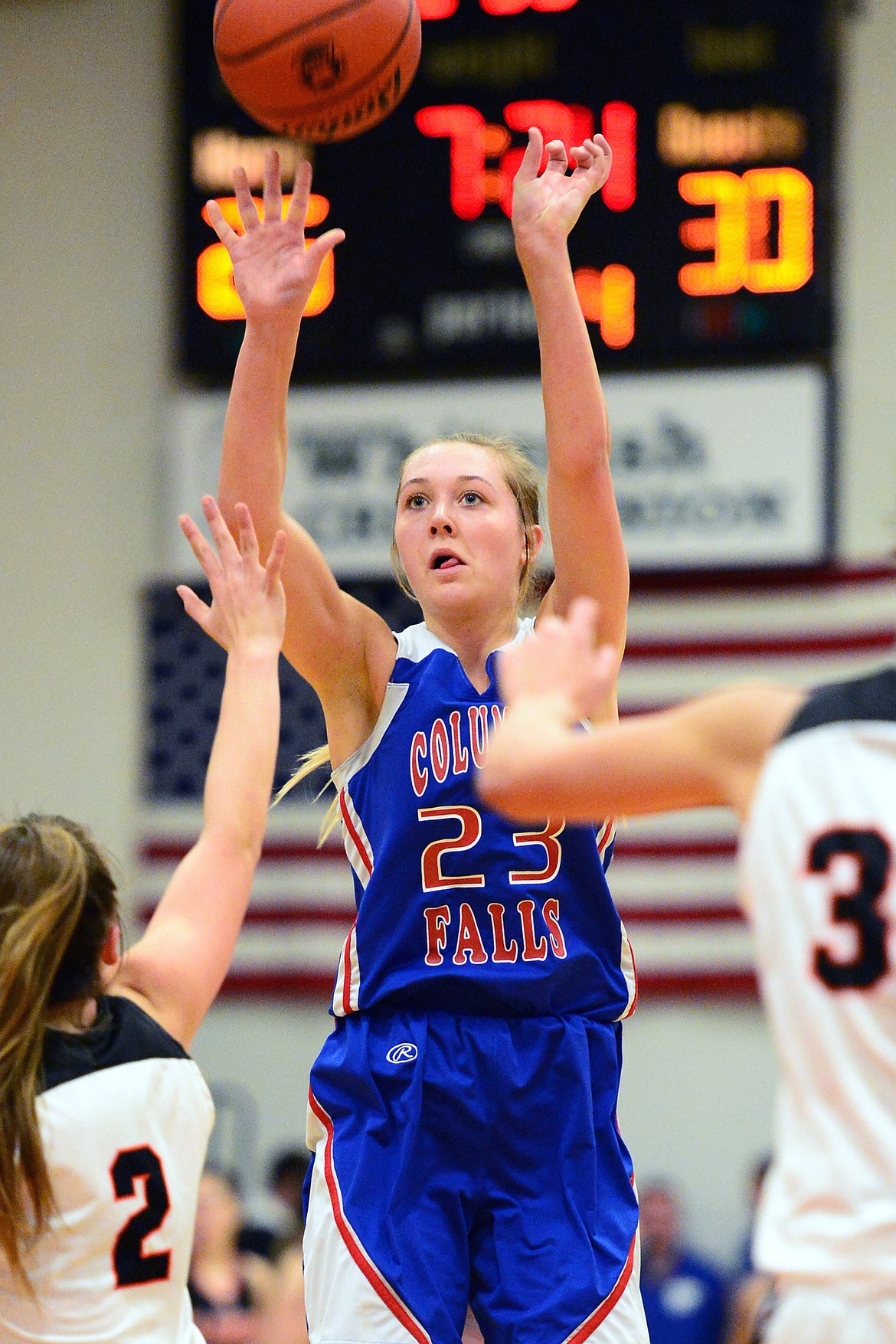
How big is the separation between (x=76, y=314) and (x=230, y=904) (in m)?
6.91

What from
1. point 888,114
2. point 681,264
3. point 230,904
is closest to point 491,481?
point 230,904

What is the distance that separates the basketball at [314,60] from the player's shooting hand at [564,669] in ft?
6.66

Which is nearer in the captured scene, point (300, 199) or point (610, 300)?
point (300, 199)

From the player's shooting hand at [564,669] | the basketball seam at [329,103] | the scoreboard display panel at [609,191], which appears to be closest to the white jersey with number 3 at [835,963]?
the player's shooting hand at [564,669]

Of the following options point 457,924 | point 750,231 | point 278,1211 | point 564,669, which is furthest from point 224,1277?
point 750,231

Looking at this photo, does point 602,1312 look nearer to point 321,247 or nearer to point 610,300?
point 321,247

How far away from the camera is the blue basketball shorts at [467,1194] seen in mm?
3014

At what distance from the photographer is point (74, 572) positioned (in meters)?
8.74

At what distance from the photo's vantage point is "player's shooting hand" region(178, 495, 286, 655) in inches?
110

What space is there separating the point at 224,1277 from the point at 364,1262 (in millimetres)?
2984

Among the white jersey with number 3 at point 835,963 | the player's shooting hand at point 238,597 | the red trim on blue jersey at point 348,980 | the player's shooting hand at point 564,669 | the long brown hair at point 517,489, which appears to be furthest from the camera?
the long brown hair at point 517,489

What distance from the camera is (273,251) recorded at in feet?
10.8

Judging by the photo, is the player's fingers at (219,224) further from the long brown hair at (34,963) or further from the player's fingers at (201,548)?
the long brown hair at (34,963)

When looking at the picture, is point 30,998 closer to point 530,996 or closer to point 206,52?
point 530,996
